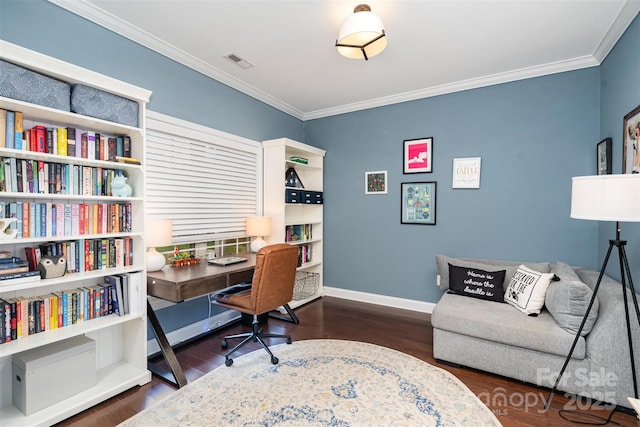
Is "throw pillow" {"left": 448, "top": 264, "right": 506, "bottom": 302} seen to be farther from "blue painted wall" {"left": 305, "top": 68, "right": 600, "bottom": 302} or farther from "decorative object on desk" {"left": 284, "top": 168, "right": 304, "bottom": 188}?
"decorative object on desk" {"left": 284, "top": 168, "right": 304, "bottom": 188}

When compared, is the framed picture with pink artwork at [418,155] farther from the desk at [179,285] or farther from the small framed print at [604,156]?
the desk at [179,285]

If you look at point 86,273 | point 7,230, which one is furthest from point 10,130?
A: point 86,273

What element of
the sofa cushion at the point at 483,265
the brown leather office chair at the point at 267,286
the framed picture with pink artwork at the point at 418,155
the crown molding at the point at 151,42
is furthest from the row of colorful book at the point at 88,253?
the framed picture with pink artwork at the point at 418,155

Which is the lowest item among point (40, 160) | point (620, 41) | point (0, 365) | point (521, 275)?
point (0, 365)

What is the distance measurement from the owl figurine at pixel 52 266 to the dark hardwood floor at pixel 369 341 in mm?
870

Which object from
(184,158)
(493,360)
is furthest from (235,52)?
(493,360)

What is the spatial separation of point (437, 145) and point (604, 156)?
1476 mm

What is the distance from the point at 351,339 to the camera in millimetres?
2896

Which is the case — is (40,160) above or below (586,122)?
below

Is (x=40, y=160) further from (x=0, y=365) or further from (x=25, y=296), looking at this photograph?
(x=0, y=365)

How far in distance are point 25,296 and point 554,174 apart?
442 cm

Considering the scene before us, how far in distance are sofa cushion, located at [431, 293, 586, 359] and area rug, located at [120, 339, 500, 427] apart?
39 centimetres

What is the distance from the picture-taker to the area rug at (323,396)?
1772mm

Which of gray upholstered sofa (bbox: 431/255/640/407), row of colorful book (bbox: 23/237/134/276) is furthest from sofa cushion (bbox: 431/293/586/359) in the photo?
row of colorful book (bbox: 23/237/134/276)
